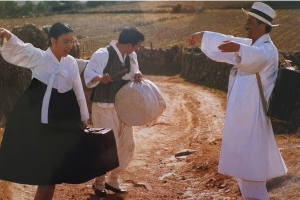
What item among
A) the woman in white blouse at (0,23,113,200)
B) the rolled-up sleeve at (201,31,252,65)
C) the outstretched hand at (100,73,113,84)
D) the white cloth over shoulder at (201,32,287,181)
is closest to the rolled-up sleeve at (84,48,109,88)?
the outstretched hand at (100,73,113,84)

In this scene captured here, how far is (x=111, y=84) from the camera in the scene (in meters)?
5.54

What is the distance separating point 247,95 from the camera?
4.51 meters

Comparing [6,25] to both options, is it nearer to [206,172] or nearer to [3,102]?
[3,102]

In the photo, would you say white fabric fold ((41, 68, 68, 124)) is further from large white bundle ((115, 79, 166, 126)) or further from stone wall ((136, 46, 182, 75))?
stone wall ((136, 46, 182, 75))

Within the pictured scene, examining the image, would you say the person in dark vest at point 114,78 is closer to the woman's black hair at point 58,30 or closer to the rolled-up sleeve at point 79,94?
the rolled-up sleeve at point 79,94

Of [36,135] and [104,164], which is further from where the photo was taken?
[104,164]

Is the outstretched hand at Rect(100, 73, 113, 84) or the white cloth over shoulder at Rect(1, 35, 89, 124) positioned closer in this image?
the white cloth over shoulder at Rect(1, 35, 89, 124)

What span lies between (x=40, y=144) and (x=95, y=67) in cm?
127

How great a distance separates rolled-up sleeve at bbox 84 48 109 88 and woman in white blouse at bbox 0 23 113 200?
69cm

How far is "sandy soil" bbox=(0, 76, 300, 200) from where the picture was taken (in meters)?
5.86

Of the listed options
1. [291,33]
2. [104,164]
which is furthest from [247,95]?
[291,33]

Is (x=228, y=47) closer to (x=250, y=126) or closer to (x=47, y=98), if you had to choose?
(x=250, y=126)

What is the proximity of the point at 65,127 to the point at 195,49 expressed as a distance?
1732 cm

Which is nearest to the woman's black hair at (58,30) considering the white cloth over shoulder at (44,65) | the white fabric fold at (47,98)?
the white cloth over shoulder at (44,65)
